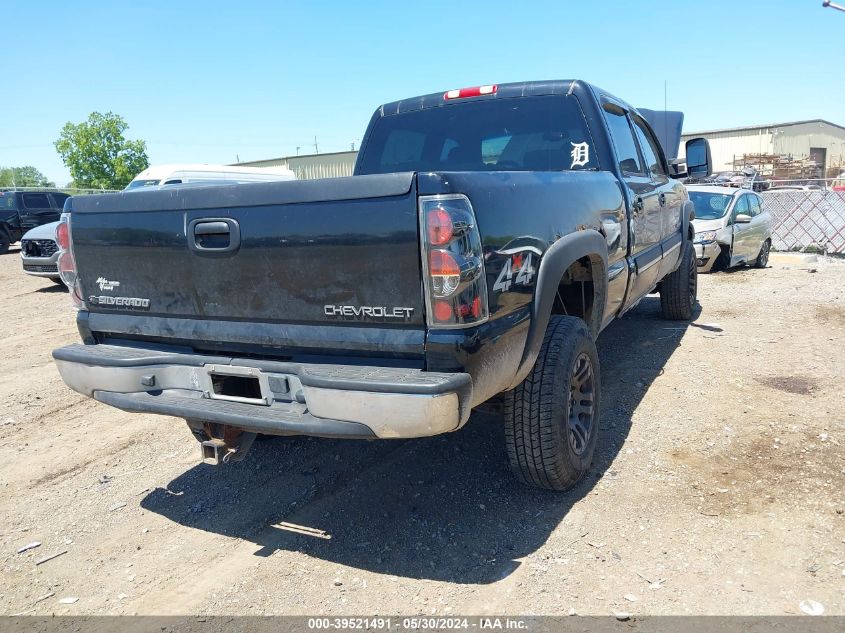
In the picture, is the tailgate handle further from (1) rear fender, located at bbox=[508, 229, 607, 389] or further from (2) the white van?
(2) the white van

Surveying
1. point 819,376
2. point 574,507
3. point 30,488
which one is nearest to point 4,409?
point 30,488

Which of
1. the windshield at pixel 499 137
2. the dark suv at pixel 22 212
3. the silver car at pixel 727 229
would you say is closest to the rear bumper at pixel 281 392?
the windshield at pixel 499 137

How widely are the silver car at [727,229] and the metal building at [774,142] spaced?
103 ft

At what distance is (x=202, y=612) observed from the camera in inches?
99.5

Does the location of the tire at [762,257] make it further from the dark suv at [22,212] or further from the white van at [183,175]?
the dark suv at [22,212]

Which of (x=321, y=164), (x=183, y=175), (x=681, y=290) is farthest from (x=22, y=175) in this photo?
(x=681, y=290)

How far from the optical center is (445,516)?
315 centimetres

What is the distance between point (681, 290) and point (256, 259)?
5.48 metres

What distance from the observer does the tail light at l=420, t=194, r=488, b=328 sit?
227 centimetres

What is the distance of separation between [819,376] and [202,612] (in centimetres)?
483

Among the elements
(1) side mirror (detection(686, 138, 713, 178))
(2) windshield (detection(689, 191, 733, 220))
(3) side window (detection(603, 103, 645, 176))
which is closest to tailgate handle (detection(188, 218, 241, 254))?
(3) side window (detection(603, 103, 645, 176))

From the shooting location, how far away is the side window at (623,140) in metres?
4.27

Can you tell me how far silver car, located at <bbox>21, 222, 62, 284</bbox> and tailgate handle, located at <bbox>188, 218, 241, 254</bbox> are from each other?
9694 millimetres

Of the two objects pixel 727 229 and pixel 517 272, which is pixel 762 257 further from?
pixel 517 272
